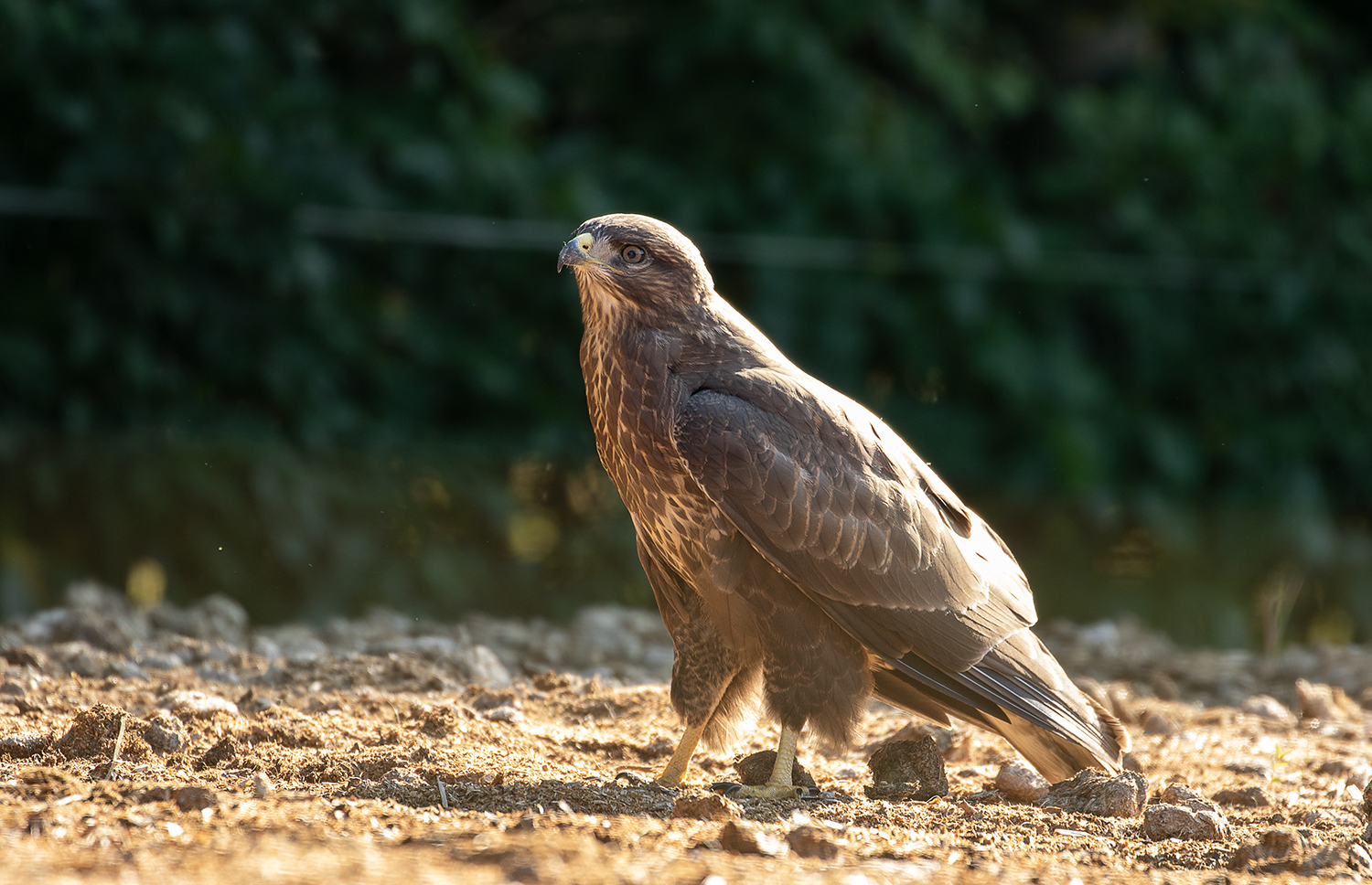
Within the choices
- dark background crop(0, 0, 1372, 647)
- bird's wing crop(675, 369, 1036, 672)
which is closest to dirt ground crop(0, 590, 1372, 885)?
bird's wing crop(675, 369, 1036, 672)

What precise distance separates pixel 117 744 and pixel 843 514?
1.43m

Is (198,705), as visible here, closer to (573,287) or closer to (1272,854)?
(1272,854)

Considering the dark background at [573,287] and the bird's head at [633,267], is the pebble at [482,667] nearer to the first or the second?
the bird's head at [633,267]

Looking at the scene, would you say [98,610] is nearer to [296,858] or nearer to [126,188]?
[296,858]

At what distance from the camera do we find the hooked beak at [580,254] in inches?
122

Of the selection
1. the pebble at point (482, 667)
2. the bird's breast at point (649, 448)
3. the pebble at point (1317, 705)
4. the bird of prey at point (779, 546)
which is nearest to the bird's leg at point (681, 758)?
the bird of prey at point (779, 546)

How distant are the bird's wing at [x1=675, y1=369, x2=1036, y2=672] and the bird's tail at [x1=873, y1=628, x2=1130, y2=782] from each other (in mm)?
37

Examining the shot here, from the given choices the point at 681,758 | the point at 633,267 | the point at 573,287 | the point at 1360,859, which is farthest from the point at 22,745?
the point at 573,287

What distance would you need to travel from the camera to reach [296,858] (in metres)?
2.08

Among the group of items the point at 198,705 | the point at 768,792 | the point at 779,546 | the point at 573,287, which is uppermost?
the point at 573,287

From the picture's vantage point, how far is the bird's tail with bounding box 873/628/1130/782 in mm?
2979

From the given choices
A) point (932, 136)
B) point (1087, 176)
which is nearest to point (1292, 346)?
point (1087, 176)

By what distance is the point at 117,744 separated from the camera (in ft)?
8.77

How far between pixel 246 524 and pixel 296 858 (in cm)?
453
